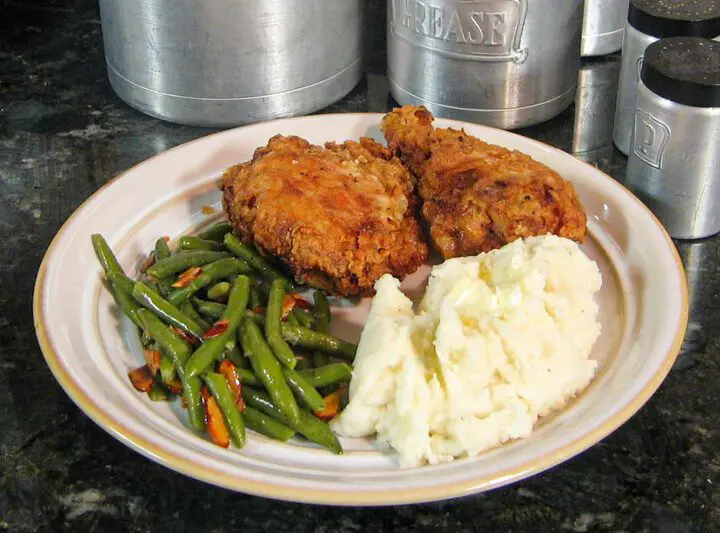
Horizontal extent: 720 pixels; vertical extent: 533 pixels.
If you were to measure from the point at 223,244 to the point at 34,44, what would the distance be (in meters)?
1.73

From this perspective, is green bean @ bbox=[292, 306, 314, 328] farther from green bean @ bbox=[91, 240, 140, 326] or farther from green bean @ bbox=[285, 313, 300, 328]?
green bean @ bbox=[91, 240, 140, 326]

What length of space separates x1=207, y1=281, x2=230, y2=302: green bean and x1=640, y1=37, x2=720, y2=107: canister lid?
3.58 ft

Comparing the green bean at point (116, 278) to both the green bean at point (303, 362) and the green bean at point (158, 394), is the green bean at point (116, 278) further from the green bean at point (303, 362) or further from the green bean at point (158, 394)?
the green bean at point (303, 362)

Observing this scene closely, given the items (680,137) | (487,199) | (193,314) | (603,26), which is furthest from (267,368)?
(603,26)

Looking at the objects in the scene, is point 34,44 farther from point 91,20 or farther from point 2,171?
point 2,171

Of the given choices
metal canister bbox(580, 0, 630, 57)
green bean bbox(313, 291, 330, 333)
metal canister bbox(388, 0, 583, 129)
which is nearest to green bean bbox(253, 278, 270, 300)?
green bean bbox(313, 291, 330, 333)

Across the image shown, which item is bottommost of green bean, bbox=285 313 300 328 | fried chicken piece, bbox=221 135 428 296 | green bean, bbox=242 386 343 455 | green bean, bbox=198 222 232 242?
green bean, bbox=242 386 343 455

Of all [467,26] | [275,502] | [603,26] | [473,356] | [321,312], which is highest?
[467,26]

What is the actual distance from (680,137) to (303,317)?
39.1 inches

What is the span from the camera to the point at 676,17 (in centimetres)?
234

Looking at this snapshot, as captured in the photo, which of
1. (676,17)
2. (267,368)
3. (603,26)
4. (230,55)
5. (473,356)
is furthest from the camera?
(603,26)

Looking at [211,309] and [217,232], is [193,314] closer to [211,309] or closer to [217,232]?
[211,309]

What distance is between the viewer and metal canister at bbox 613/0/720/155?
2.34 m

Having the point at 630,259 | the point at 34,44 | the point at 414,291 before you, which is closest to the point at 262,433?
the point at 414,291
